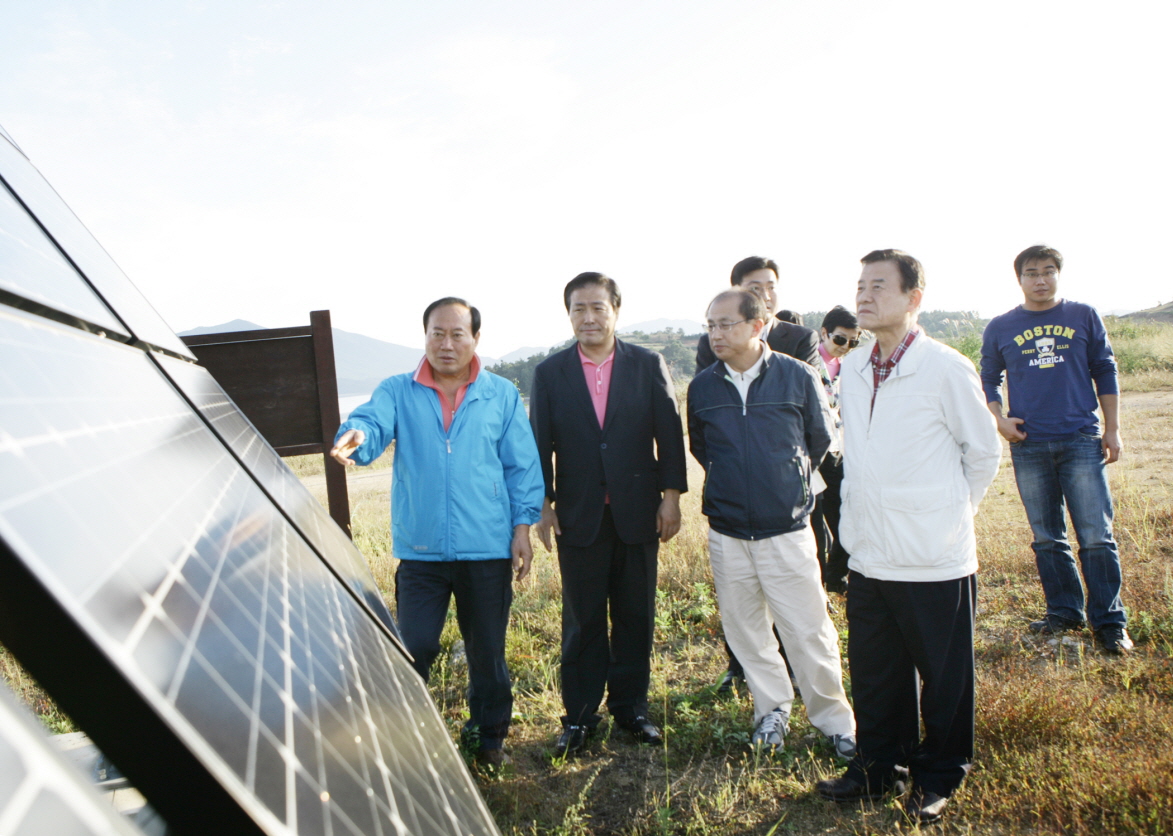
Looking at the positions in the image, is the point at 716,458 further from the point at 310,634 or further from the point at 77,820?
the point at 77,820

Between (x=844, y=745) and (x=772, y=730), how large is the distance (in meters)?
0.35

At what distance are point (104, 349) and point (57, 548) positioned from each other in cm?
91

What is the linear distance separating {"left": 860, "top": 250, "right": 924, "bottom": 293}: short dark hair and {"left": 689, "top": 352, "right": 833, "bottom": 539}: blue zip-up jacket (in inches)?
31.8

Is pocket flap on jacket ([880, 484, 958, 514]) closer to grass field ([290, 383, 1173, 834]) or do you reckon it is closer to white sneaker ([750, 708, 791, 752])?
grass field ([290, 383, 1173, 834])

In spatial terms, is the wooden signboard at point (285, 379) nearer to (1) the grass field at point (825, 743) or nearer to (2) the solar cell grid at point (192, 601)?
(1) the grass field at point (825, 743)

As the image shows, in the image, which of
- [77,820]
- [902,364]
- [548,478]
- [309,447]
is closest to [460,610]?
[548,478]

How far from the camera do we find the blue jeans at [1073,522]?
15.1 ft

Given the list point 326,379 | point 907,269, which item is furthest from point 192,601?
point 326,379

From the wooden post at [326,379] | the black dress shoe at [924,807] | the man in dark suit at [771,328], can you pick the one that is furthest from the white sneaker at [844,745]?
the wooden post at [326,379]

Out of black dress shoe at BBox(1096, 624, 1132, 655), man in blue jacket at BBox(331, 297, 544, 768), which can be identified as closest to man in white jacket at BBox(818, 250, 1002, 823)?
man in blue jacket at BBox(331, 297, 544, 768)

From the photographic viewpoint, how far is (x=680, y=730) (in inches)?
161

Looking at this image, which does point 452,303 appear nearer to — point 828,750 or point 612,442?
point 612,442

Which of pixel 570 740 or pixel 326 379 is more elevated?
pixel 326 379

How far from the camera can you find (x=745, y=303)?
3.96 meters
